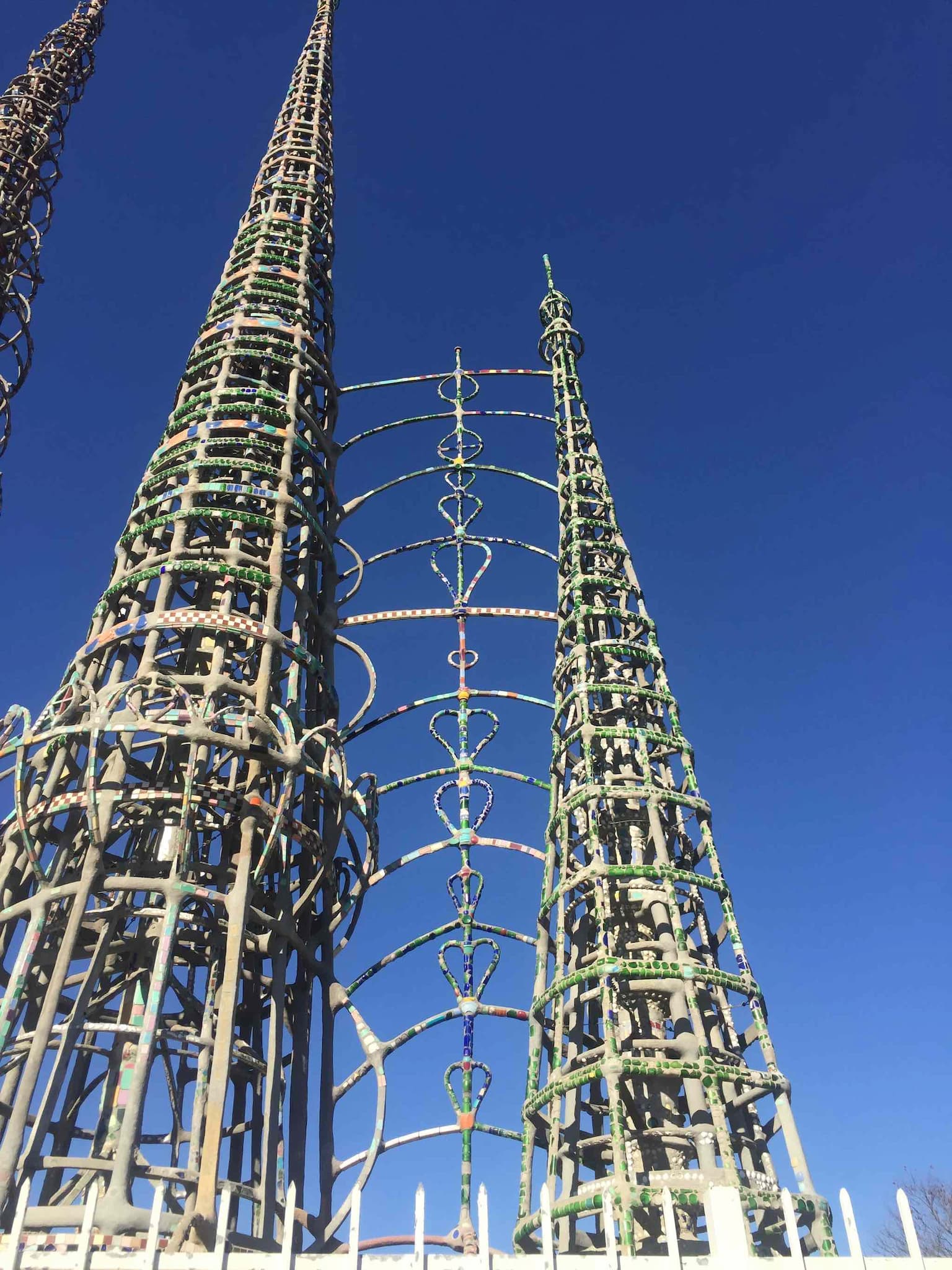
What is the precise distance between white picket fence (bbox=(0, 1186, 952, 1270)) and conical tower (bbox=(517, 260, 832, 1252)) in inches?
115

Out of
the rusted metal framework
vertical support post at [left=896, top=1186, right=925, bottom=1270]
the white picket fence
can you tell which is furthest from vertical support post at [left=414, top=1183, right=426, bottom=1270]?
the rusted metal framework

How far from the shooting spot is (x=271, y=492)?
63.1ft

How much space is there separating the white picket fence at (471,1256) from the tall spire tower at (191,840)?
19.7 ft

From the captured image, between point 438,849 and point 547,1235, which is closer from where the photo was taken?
point 547,1235

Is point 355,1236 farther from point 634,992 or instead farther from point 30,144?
point 30,144

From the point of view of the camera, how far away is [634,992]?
14438mm

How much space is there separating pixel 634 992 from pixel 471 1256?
8.24 m

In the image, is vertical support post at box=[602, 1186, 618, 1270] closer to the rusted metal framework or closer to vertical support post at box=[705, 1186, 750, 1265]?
vertical support post at box=[705, 1186, 750, 1265]

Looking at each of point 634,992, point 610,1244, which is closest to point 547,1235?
point 610,1244

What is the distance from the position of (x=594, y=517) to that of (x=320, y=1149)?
464 inches

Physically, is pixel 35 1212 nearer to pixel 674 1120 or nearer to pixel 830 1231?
pixel 674 1120

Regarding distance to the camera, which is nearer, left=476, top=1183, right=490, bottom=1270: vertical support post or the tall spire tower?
Result: left=476, top=1183, right=490, bottom=1270: vertical support post

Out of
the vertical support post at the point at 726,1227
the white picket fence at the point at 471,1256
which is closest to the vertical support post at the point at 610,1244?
the white picket fence at the point at 471,1256

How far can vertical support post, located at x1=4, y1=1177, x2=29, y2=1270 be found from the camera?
6176 millimetres
